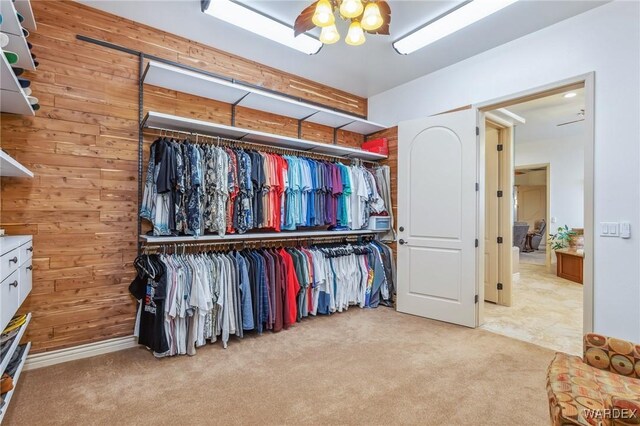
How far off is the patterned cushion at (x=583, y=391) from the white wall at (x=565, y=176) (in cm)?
635

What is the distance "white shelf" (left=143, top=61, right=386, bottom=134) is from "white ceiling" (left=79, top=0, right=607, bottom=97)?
0.42 meters

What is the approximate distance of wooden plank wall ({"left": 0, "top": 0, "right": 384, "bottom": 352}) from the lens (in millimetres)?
2504

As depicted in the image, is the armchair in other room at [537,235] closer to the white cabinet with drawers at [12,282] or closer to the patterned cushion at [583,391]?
the patterned cushion at [583,391]

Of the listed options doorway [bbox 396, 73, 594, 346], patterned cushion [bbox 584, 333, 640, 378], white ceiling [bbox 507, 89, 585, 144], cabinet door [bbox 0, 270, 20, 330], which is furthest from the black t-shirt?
white ceiling [bbox 507, 89, 585, 144]

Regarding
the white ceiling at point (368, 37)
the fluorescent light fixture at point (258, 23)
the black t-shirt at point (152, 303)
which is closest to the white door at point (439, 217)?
the white ceiling at point (368, 37)

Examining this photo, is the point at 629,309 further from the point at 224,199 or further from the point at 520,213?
the point at 520,213

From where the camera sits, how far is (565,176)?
6848 mm

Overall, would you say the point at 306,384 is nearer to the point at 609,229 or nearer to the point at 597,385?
the point at 597,385

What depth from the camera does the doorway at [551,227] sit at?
3.50 m

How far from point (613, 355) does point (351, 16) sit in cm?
246

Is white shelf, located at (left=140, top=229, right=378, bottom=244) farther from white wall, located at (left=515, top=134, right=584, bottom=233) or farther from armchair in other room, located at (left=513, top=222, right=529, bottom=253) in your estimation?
armchair in other room, located at (left=513, top=222, right=529, bottom=253)

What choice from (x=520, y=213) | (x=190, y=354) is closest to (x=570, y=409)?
(x=190, y=354)

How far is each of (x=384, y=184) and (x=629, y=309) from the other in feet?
8.83

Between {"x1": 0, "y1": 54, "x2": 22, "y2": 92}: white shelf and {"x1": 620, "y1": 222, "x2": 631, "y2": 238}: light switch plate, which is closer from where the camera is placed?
{"x1": 0, "y1": 54, "x2": 22, "y2": 92}: white shelf
